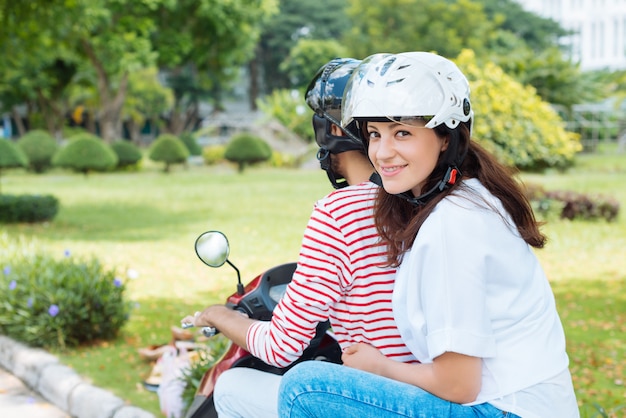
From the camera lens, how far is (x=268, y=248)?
954 centimetres

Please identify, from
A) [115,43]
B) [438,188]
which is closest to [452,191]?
[438,188]

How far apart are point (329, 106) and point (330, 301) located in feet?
1.89

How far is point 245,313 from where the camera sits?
2236 mm

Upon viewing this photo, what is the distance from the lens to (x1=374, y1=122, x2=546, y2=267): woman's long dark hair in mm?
1775

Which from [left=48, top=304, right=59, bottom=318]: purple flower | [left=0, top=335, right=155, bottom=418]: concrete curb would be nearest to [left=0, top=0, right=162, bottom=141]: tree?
[left=0, top=335, right=155, bottom=418]: concrete curb

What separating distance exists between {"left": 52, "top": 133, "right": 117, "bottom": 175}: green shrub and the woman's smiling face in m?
21.6

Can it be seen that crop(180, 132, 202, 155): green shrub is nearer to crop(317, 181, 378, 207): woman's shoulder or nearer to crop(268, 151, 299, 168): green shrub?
crop(268, 151, 299, 168): green shrub

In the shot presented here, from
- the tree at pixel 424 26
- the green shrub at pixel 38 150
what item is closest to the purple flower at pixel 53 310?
the green shrub at pixel 38 150

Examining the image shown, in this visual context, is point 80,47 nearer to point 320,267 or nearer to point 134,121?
point 134,121

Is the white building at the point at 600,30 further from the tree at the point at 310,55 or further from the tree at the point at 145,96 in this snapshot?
the tree at the point at 145,96

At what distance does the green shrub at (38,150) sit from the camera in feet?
77.3

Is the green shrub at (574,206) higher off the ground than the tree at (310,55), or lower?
lower

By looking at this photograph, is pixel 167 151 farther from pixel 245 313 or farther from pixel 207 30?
pixel 245 313

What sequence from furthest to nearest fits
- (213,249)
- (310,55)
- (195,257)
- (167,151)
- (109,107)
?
(310,55)
(109,107)
(167,151)
(195,257)
(213,249)
